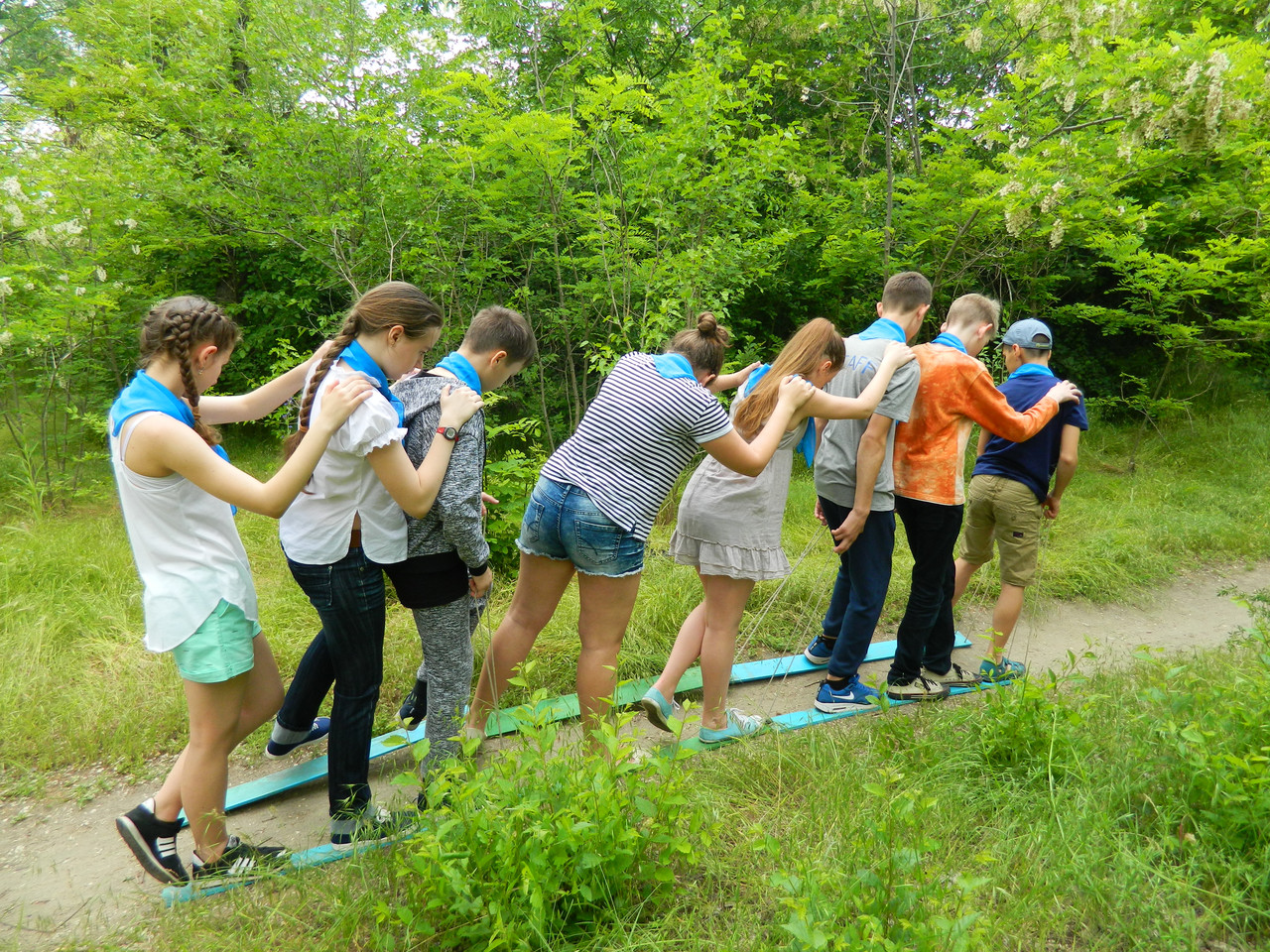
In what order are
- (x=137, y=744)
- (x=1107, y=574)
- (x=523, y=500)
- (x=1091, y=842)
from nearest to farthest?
(x=1091, y=842) → (x=137, y=744) → (x=523, y=500) → (x=1107, y=574)

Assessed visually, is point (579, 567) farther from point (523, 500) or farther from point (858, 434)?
point (523, 500)

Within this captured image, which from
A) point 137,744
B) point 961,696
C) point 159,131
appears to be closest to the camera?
point 137,744

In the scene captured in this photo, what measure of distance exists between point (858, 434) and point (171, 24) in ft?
28.5

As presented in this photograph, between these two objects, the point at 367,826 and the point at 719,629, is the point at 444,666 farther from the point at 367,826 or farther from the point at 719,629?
the point at 719,629

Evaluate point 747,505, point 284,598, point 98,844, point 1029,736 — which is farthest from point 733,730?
point 284,598

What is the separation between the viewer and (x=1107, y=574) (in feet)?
17.9

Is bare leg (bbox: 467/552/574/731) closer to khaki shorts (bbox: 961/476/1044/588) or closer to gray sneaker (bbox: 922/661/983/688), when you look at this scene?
gray sneaker (bbox: 922/661/983/688)

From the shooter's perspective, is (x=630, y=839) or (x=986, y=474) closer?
(x=630, y=839)

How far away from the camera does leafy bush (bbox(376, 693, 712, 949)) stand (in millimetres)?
1775

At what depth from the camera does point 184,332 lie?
2.13 meters

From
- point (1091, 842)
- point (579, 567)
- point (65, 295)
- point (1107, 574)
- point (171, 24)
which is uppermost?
point (171, 24)

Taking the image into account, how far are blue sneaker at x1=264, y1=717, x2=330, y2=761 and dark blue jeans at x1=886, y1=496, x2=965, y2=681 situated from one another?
2734 millimetres

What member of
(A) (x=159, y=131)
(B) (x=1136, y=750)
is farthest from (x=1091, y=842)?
(A) (x=159, y=131)

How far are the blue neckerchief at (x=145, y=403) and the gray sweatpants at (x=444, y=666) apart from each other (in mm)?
974
